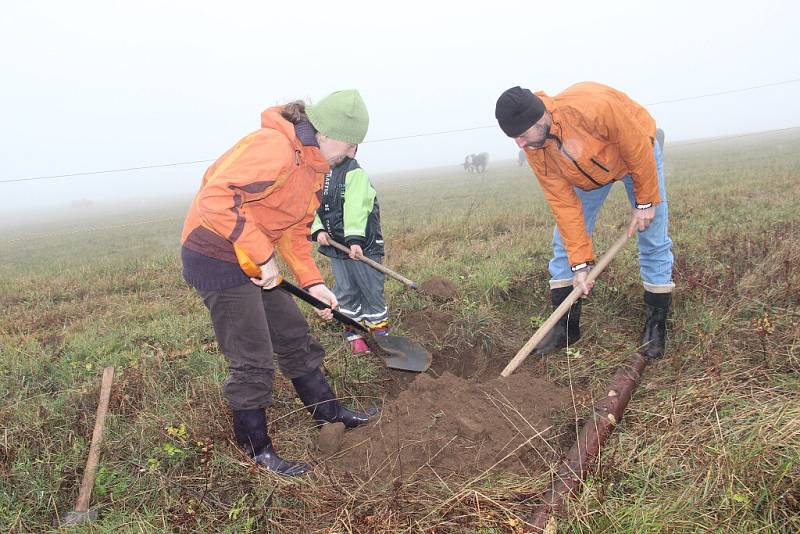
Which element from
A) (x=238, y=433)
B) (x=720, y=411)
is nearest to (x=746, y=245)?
(x=720, y=411)

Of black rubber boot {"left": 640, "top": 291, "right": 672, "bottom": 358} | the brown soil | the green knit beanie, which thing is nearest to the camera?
the green knit beanie

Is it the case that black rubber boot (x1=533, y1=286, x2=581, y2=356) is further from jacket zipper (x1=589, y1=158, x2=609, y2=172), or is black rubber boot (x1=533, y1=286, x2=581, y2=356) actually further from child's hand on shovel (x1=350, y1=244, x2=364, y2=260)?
child's hand on shovel (x1=350, y1=244, x2=364, y2=260)

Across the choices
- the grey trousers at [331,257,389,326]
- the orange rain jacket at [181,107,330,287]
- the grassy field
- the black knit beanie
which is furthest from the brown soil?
the orange rain jacket at [181,107,330,287]

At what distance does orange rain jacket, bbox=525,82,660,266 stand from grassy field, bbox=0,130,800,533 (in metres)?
1.01

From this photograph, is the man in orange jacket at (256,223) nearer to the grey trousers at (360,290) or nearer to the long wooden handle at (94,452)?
the long wooden handle at (94,452)

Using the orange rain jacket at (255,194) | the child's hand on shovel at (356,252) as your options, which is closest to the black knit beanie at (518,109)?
the orange rain jacket at (255,194)

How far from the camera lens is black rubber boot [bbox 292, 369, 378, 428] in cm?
296

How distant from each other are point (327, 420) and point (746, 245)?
14.3 feet

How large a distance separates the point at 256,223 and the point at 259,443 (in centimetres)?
117

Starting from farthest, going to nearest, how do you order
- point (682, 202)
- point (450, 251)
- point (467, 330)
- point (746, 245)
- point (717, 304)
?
point (682, 202)
point (450, 251)
point (746, 245)
point (467, 330)
point (717, 304)

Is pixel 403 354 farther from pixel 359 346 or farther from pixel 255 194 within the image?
pixel 255 194

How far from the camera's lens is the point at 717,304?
360cm

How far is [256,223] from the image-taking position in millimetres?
2455

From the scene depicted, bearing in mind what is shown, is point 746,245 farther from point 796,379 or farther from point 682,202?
point 682,202
